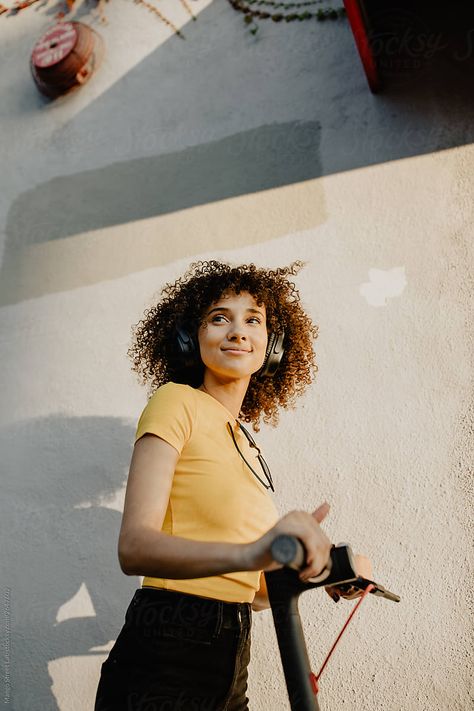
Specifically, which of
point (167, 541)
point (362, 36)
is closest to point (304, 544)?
point (167, 541)

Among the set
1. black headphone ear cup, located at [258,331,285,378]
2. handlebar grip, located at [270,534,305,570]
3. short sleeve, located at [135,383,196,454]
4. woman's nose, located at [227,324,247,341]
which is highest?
handlebar grip, located at [270,534,305,570]

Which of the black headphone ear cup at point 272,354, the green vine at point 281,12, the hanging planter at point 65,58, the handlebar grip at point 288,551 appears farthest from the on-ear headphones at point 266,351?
the hanging planter at point 65,58

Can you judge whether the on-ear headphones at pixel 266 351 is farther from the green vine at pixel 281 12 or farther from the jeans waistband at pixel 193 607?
the green vine at pixel 281 12

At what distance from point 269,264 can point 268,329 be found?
66 cm

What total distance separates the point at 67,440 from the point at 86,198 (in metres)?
1.12

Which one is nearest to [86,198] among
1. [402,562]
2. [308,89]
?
[308,89]

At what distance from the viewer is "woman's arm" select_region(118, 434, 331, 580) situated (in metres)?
0.92

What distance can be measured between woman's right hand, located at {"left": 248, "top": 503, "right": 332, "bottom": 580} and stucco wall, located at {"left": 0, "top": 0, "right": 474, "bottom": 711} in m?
1.07

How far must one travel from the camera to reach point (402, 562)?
1.90 metres

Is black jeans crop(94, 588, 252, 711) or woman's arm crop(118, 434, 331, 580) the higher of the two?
woman's arm crop(118, 434, 331, 580)

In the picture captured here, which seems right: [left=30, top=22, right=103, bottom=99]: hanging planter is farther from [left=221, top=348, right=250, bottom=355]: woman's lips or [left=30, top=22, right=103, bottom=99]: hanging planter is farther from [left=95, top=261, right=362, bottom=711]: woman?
[left=221, top=348, right=250, bottom=355]: woman's lips

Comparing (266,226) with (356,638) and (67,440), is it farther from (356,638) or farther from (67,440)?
(356,638)

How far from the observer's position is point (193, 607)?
4.22 ft

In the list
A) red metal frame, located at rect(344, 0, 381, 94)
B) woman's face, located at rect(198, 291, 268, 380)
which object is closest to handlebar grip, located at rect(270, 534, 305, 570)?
woman's face, located at rect(198, 291, 268, 380)
